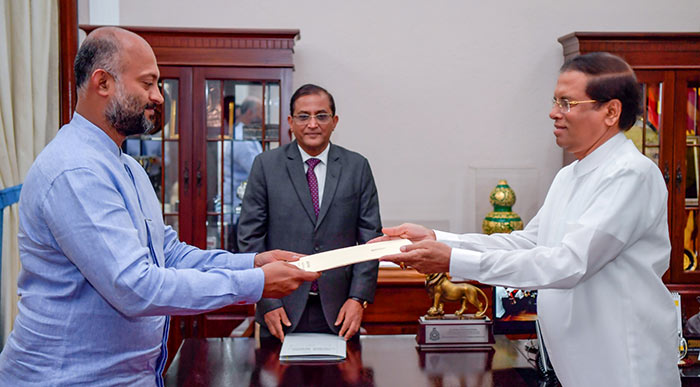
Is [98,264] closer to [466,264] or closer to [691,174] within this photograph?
[466,264]

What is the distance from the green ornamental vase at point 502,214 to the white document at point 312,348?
201cm

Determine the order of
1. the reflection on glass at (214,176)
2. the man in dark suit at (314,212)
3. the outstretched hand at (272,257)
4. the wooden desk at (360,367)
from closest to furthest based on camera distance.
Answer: the wooden desk at (360,367)
the outstretched hand at (272,257)
the man in dark suit at (314,212)
the reflection on glass at (214,176)

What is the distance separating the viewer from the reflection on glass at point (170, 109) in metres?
3.91

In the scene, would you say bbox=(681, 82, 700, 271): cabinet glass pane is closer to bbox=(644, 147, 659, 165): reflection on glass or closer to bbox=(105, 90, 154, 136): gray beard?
bbox=(644, 147, 659, 165): reflection on glass

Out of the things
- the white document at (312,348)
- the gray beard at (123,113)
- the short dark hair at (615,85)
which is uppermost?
the short dark hair at (615,85)

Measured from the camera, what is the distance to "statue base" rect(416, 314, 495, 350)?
230 centimetres

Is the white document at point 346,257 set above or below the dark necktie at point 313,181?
below

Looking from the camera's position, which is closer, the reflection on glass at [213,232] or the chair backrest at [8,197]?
the chair backrest at [8,197]

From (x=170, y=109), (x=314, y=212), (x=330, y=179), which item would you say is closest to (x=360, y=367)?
(x=314, y=212)

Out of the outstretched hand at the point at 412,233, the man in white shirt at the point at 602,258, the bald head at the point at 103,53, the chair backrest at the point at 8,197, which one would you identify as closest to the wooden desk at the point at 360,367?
the man in white shirt at the point at 602,258

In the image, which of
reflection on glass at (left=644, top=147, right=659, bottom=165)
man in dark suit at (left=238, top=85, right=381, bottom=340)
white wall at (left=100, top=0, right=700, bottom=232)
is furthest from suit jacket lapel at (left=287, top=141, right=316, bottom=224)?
reflection on glass at (left=644, top=147, right=659, bottom=165)

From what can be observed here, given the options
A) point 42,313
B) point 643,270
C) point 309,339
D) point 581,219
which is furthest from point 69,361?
point 643,270

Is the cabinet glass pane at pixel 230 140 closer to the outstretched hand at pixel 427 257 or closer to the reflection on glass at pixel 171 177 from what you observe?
the reflection on glass at pixel 171 177

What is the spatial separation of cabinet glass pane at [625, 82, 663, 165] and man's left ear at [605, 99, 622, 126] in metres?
2.42
